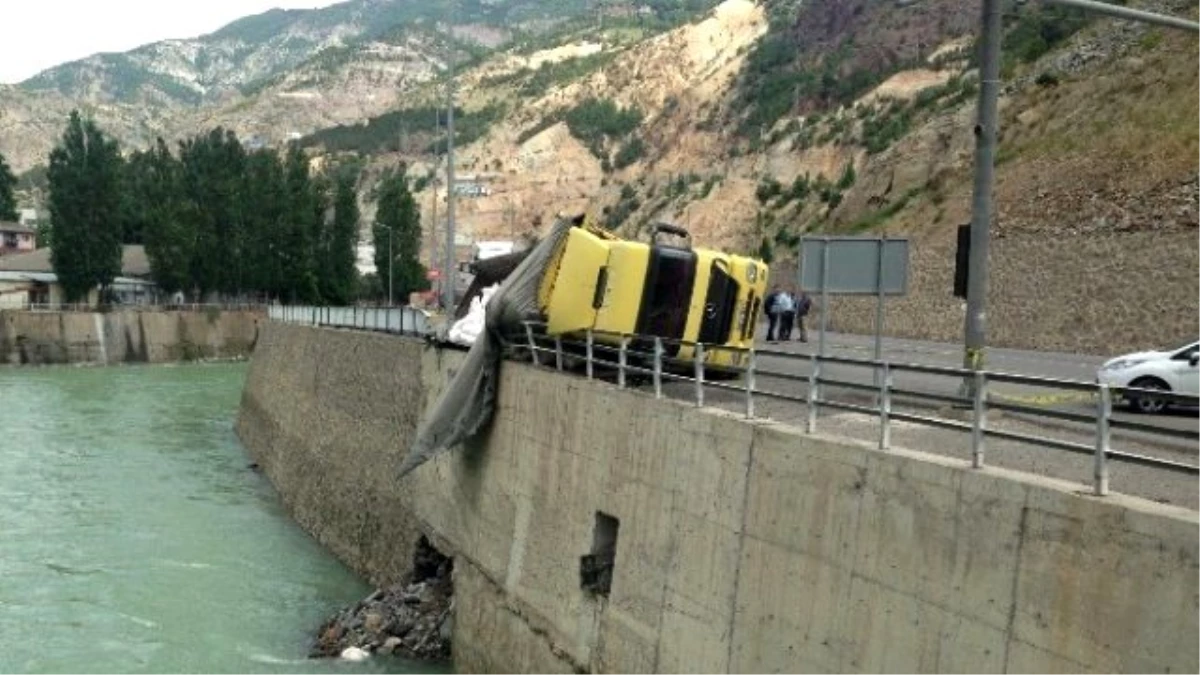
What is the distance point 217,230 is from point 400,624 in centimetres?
6977

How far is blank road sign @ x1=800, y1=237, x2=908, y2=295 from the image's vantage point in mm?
13797

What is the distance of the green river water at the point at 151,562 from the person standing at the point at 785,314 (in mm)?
13887

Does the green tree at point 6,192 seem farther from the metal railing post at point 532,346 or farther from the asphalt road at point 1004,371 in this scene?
the metal railing post at point 532,346

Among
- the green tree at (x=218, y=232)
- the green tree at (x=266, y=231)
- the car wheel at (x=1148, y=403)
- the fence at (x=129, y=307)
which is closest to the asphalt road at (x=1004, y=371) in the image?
the car wheel at (x=1148, y=403)

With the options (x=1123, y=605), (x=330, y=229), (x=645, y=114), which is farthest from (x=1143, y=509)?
(x=645, y=114)

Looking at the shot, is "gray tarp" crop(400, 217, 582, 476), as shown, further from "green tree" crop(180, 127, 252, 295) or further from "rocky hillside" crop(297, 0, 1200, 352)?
"green tree" crop(180, 127, 252, 295)

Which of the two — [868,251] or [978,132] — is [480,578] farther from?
[978,132]

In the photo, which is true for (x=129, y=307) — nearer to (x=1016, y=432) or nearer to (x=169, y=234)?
(x=169, y=234)

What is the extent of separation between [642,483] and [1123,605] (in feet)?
19.3

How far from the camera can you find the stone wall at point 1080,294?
29.1m

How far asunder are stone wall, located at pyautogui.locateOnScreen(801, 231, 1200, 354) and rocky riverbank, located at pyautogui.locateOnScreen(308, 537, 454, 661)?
18.8 meters

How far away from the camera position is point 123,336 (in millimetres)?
73312

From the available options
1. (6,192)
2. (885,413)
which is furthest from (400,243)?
(885,413)

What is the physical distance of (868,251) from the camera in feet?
45.4
